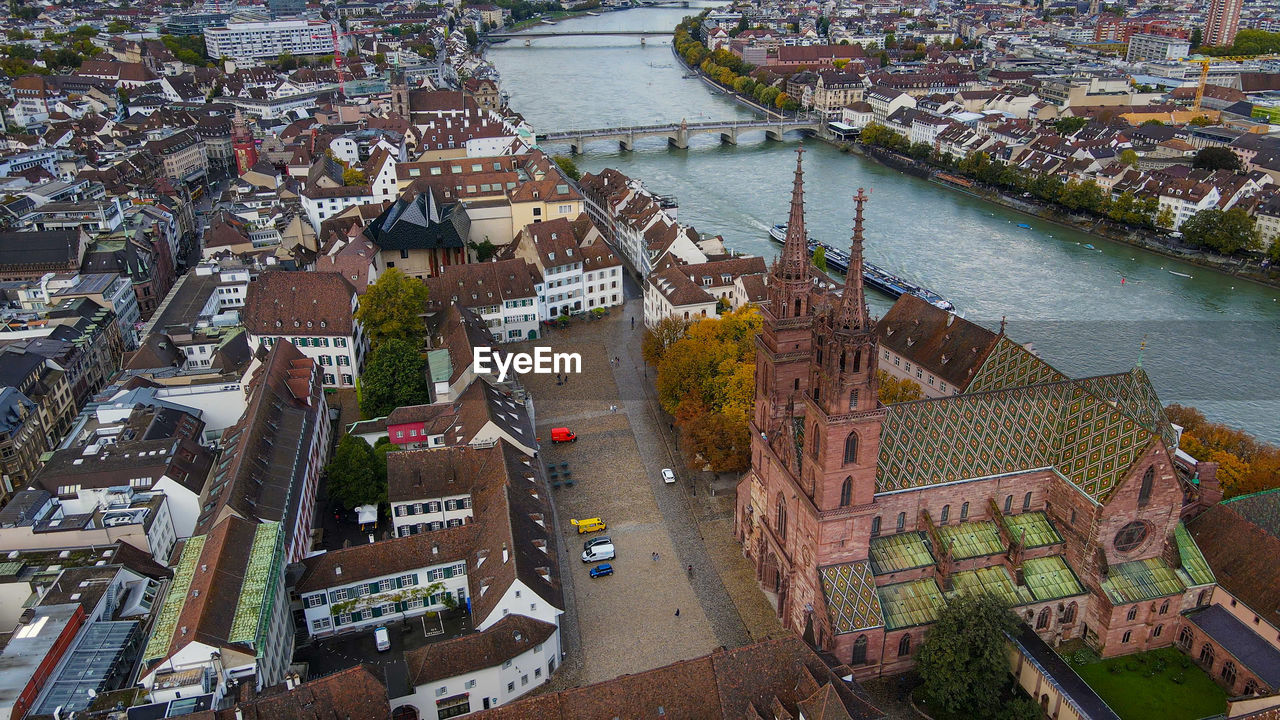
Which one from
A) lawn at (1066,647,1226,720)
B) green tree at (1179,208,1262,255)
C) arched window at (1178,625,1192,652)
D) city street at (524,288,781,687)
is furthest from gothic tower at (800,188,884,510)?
green tree at (1179,208,1262,255)

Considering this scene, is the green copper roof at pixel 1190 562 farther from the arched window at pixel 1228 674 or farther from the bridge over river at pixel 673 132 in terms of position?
the bridge over river at pixel 673 132

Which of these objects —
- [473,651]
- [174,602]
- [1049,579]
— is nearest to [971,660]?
[1049,579]

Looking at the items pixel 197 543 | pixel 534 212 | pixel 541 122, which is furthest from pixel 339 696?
pixel 541 122

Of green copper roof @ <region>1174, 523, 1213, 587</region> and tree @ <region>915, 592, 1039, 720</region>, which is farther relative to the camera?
green copper roof @ <region>1174, 523, 1213, 587</region>

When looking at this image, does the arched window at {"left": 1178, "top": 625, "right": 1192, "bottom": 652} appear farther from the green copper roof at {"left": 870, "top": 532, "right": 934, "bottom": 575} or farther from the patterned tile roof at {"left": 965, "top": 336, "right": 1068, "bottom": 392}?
the patterned tile roof at {"left": 965, "top": 336, "right": 1068, "bottom": 392}

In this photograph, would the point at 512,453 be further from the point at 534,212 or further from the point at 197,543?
the point at 534,212

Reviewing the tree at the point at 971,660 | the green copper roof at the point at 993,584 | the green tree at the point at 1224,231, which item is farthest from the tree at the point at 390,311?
the green tree at the point at 1224,231
